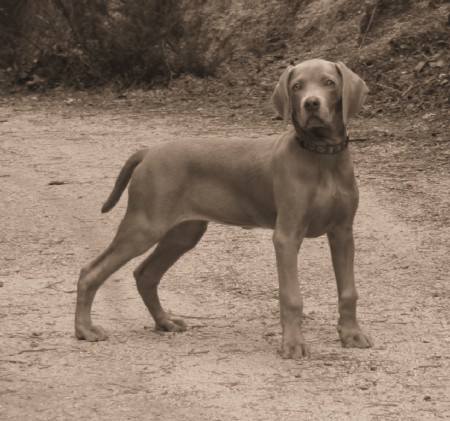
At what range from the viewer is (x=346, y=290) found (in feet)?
19.9

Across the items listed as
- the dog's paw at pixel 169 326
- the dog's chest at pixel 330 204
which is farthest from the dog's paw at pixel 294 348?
the dog's paw at pixel 169 326

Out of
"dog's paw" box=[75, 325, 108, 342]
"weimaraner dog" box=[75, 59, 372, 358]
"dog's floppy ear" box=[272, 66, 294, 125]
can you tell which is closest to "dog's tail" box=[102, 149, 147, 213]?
"weimaraner dog" box=[75, 59, 372, 358]

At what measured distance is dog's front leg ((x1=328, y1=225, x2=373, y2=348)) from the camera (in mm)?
6016

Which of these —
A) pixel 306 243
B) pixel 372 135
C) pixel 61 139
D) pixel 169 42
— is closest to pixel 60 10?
pixel 169 42

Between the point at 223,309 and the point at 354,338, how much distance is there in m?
1.08

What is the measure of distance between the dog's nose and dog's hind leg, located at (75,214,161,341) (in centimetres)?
102

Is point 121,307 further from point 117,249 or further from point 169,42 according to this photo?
point 169,42

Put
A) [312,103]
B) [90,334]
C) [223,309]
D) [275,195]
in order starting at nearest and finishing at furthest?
[312,103] < [275,195] < [90,334] < [223,309]

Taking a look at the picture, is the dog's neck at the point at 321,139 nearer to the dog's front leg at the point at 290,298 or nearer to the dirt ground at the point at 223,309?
the dog's front leg at the point at 290,298

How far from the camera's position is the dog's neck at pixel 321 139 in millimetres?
5844

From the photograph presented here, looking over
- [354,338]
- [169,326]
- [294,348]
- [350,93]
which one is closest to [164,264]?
[169,326]

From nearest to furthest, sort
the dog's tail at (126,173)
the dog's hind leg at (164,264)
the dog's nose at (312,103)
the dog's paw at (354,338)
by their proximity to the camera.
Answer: the dog's nose at (312,103)
the dog's paw at (354,338)
the dog's tail at (126,173)
the dog's hind leg at (164,264)

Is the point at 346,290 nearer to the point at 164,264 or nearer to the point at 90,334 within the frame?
the point at 164,264

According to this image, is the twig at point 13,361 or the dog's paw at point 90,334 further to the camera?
the dog's paw at point 90,334
